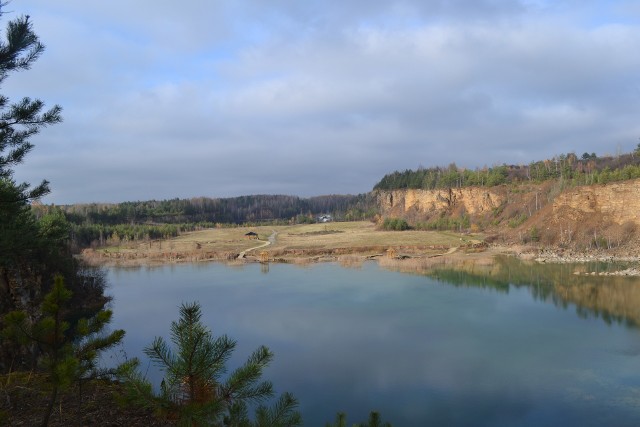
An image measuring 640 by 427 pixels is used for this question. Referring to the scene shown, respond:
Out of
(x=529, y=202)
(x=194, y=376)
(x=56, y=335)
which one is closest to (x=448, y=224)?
(x=529, y=202)

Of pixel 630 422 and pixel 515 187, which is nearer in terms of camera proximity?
pixel 630 422

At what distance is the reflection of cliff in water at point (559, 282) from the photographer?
20.9 m

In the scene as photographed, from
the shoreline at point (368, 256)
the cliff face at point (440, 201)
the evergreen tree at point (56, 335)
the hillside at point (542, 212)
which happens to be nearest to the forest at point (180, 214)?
the shoreline at point (368, 256)

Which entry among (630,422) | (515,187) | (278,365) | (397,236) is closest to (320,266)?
(397,236)

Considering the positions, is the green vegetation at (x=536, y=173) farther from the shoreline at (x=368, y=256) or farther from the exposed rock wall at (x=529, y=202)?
the shoreline at (x=368, y=256)

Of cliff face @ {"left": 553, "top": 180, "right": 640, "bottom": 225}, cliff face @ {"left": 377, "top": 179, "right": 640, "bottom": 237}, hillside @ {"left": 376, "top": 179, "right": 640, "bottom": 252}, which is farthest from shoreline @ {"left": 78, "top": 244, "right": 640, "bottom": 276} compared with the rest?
cliff face @ {"left": 553, "top": 180, "right": 640, "bottom": 225}

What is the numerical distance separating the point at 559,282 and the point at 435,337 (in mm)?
14760

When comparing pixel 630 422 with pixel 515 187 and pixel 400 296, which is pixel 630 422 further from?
pixel 515 187

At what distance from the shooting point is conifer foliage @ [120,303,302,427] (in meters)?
2.80

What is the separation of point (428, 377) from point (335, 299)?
11.9 m

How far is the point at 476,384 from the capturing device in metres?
11.9

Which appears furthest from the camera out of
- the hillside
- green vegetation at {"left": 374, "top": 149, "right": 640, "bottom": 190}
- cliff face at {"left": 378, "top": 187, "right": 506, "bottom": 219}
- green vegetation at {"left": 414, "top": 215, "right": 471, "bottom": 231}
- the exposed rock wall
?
cliff face at {"left": 378, "top": 187, "right": 506, "bottom": 219}

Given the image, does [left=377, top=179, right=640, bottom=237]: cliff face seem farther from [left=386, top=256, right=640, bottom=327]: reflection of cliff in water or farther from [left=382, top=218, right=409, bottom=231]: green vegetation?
[left=386, top=256, right=640, bottom=327]: reflection of cliff in water

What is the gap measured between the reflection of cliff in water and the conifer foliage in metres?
20.2
